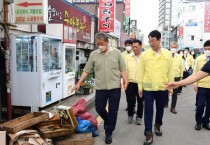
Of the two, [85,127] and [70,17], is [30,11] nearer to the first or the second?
[85,127]

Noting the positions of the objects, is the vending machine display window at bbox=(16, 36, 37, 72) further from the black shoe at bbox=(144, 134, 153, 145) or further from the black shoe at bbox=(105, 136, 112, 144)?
the black shoe at bbox=(144, 134, 153, 145)

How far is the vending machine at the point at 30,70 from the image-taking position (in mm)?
6746

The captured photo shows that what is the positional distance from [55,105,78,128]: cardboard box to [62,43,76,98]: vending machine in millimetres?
3795

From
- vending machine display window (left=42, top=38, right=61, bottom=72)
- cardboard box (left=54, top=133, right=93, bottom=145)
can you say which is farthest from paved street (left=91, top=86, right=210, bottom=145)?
vending machine display window (left=42, top=38, right=61, bottom=72)

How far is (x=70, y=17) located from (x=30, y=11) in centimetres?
450

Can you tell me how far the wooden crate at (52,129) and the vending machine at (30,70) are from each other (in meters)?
2.09

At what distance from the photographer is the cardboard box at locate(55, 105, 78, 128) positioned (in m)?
4.82

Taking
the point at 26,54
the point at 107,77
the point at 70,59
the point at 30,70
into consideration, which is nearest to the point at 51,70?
the point at 30,70

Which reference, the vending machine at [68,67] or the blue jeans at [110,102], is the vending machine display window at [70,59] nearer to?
the vending machine at [68,67]

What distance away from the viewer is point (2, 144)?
414cm

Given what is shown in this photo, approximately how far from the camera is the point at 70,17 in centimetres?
1087

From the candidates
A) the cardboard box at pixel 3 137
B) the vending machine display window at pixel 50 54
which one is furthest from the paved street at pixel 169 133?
the vending machine display window at pixel 50 54

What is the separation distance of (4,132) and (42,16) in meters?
3.13

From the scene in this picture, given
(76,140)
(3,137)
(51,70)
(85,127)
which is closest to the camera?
(3,137)
